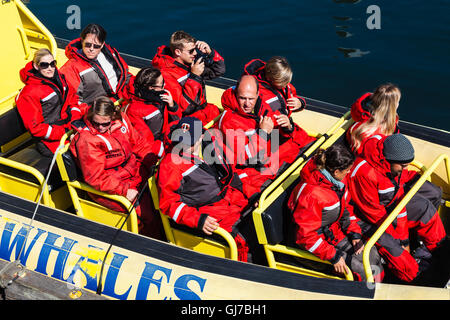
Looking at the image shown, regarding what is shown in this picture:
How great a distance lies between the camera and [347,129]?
4652 mm

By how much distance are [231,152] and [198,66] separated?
4.16 ft

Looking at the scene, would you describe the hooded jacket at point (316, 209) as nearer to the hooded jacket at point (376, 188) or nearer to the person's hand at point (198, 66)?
the hooded jacket at point (376, 188)

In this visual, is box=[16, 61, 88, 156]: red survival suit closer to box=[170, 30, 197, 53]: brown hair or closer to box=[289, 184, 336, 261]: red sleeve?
box=[170, 30, 197, 53]: brown hair

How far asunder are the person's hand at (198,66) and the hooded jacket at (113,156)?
0.93 m

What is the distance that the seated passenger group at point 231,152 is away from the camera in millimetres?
3709

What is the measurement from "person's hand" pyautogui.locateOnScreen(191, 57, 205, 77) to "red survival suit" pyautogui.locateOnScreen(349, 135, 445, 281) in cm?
188

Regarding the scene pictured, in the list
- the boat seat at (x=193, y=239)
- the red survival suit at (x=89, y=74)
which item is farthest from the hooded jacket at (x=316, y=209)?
the red survival suit at (x=89, y=74)

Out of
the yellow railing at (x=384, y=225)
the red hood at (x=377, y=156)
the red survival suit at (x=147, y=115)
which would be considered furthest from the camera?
the red survival suit at (x=147, y=115)

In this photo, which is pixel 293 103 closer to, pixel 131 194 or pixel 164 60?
pixel 164 60

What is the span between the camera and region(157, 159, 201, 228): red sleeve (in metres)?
3.75

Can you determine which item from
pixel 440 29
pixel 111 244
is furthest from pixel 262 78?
pixel 440 29

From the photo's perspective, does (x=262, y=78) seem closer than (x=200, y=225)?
No
